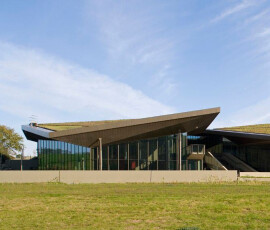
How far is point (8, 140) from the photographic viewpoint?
62.2m

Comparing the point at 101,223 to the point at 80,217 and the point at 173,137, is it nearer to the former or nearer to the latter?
the point at 80,217

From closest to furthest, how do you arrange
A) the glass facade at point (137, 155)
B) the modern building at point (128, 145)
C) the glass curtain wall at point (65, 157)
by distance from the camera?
1. the modern building at point (128, 145)
2. the glass curtain wall at point (65, 157)
3. the glass facade at point (137, 155)

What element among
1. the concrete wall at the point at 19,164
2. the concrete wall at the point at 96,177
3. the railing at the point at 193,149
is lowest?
the concrete wall at the point at 19,164

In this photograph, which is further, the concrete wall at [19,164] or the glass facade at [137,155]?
the concrete wall at [19,164]

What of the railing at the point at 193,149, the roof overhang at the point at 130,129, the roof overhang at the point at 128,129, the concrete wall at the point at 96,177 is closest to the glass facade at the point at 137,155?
the roof overhang at the point at 128,129

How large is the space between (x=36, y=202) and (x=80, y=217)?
3.81 meters

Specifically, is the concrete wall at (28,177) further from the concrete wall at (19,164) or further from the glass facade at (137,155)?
the concrete wall at (19,164)

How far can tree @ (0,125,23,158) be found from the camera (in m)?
61.8

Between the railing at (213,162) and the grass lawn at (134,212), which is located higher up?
the grass lawn at (134,212)

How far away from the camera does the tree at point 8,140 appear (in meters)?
61.8

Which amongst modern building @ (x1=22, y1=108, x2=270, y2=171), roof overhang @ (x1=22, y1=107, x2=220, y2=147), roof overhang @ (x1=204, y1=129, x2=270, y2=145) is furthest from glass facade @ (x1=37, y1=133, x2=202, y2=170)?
roof overhang @ (x1=204, y1=129, x2=270, y2=145)

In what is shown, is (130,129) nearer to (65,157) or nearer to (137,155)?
(137,155)

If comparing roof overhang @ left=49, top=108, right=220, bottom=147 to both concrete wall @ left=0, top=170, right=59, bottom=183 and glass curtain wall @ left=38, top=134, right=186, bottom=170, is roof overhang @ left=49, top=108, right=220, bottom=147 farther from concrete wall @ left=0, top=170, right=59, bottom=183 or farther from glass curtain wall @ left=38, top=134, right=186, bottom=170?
concrete wall @ left=0, top=170, right=59, bottom=183

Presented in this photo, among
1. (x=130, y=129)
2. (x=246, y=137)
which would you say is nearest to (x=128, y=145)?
(x=130, y=129)
